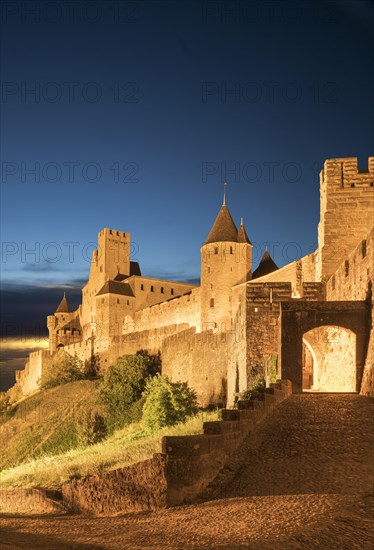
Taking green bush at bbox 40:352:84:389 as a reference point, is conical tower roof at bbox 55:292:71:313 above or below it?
above

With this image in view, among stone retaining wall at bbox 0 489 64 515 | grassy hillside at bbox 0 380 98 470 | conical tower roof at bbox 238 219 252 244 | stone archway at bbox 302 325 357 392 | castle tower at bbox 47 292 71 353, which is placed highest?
conical tower roof at bbox 238 219 252 244

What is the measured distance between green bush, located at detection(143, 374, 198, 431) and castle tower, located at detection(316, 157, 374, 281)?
9986 mm

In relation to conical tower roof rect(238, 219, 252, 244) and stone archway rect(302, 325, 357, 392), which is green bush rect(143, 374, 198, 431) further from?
conical tower roof rect(238, 219, 252, 244)

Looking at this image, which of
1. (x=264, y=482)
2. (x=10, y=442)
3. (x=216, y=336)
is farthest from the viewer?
(x=10, y=442)

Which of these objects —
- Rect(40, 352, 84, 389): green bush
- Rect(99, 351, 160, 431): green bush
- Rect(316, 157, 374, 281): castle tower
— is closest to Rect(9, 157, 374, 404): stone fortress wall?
Rect(316, 157, 374, 281): castle tower

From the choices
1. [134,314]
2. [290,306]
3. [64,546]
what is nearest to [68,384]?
[134,314]

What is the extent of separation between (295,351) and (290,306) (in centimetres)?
117

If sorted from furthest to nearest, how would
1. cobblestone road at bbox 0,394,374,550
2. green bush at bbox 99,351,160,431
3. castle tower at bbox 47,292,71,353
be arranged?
1. castle tower at bbox 47,292,71,353
2. green bush at bbox 99,351,160,431
3. cobblestone road at bbox 0,394,374,550

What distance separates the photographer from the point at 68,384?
177 feet

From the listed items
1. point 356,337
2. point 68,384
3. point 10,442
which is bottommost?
point 10,442

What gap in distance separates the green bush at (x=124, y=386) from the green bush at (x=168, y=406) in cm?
727

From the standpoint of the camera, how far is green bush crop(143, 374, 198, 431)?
2990 centimetres

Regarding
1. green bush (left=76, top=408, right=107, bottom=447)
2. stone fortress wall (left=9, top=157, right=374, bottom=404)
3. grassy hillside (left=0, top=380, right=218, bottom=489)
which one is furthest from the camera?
grassy hillside (left=0, top=380, right=218, bottom=489)

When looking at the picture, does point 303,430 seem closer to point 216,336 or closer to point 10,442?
point 216,336
